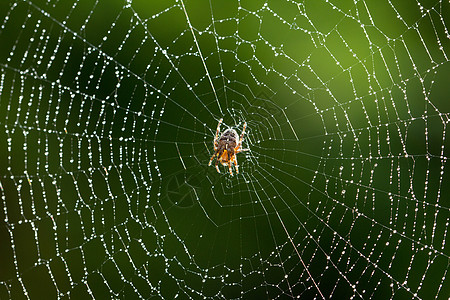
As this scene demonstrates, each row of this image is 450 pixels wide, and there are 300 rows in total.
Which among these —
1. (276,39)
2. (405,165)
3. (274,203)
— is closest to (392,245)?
(405,165)

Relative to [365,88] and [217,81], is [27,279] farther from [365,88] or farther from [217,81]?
[365,88]

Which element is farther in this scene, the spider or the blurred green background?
the spider

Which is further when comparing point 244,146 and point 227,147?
point 244,146

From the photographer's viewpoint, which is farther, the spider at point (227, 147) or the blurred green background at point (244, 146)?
the spider at point (227, 147)

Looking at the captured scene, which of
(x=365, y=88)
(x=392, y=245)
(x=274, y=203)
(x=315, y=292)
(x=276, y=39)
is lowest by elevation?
(x=315, y=292)
